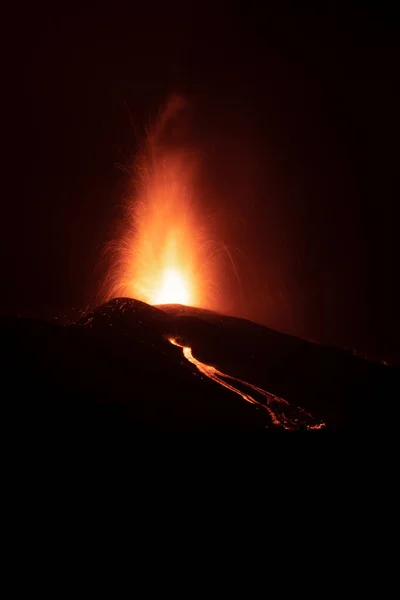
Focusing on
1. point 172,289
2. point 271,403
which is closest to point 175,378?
point 271,403

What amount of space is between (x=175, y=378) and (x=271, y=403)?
133 inches

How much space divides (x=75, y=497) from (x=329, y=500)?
5.62m

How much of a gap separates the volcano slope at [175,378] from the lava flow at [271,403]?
0.22 feet

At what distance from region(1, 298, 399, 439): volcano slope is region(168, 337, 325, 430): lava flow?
0.07 meters

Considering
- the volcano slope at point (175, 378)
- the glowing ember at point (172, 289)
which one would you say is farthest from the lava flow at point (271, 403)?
the glowing ember at point (172, 289)

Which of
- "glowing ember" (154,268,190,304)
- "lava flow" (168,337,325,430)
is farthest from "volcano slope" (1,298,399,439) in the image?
"glowing ember" (154,268,190,304)

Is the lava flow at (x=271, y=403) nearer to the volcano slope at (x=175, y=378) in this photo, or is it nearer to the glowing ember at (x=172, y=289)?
the volcano slope at (x=175, y=378)

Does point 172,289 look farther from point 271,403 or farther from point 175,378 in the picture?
point 175,378

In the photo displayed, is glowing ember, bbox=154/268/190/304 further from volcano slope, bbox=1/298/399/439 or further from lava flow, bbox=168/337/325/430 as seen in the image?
lava flow, bbox=168/337/325/430

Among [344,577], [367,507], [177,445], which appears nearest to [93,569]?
[177,445]

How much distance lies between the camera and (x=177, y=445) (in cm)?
1280

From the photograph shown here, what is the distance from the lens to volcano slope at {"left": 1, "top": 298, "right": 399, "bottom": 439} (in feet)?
43.7

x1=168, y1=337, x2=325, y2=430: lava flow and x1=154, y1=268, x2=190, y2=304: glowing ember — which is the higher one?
x1=154, y1=268, x2=190, y2=304: glowing ember

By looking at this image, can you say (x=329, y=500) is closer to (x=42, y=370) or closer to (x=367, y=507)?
(x=367, y=507)
